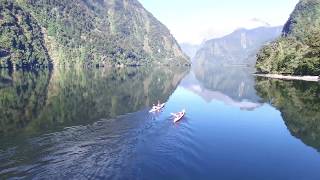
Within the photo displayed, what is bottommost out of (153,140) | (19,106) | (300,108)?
(19,106)

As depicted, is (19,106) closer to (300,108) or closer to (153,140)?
(153,140)

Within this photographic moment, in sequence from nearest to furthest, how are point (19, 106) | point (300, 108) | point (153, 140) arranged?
point (153, 140) < point (300, 108) < point (19, 106)

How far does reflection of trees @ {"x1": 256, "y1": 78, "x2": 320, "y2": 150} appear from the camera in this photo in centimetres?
8080

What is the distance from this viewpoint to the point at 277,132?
85.2 m

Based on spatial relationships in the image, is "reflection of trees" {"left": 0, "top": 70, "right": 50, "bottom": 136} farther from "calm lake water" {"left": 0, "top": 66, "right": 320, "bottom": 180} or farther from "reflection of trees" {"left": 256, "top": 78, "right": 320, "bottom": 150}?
"reflection of trees" {"left": 256, "top": 78, "right": 320, "bottom": 150}

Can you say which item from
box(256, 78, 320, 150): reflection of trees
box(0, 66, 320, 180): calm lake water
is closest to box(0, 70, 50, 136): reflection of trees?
box(0, 66, 320, 180): calm lake water

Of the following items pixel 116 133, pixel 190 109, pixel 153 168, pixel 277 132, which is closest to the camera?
pixel 153 168

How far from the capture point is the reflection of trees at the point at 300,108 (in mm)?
80800

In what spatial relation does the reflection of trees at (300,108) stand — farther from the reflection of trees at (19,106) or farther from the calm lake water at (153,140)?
the reflection of trees at (19,106)

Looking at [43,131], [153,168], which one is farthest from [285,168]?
[43,131]

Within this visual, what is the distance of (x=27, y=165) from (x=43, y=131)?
74.4 ft

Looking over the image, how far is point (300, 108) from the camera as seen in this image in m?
107

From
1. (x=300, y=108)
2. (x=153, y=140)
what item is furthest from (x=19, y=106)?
(x=300, y=108)

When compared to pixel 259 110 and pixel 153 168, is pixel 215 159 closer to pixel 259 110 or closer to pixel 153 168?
pixel 153 168
